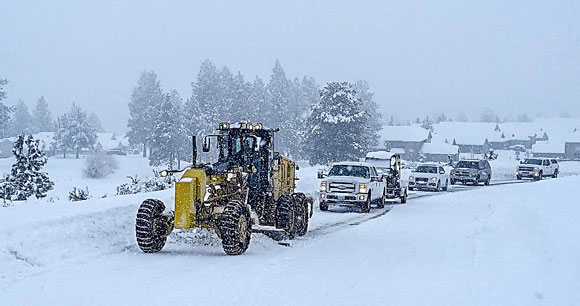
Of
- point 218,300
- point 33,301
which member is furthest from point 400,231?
point 33,301

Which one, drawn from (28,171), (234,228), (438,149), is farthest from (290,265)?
(438,149)

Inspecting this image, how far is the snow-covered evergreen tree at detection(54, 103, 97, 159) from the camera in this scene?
110250 mm

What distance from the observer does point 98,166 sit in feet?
253

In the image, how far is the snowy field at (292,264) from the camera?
31.2ft

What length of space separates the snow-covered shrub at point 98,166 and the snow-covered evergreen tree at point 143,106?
24.6 meters

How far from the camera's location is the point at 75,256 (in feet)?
43.9

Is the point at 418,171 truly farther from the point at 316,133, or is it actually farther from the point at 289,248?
the point at 289,248

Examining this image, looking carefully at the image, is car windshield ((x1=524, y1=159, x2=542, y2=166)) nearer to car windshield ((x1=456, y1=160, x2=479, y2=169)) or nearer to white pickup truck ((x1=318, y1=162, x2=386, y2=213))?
car windshield ((x1=456, y1=160, x2=479, y2=169))

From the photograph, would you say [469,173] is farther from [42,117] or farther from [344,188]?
[42,117]

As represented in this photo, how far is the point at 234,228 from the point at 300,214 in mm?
4169

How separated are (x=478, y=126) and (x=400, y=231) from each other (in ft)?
429

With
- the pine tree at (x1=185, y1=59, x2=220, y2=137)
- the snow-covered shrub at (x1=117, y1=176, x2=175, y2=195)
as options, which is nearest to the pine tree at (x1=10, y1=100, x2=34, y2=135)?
the pine tree at (x1=185, y1=59, x2=220, y2=137)

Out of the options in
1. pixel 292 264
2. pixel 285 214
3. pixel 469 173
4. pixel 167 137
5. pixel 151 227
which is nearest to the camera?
pixel 292 264

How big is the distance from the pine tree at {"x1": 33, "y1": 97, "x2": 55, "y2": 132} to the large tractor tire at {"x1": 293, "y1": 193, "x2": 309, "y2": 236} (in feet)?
499
